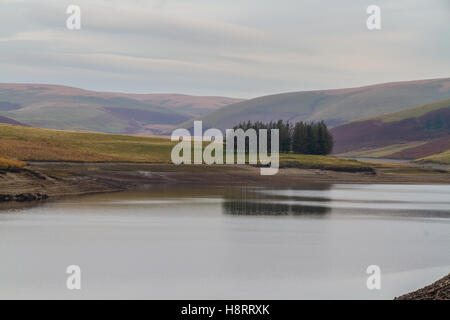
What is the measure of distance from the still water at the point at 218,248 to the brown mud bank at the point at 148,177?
7.23 meters

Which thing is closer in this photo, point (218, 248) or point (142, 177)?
point (218, 248)

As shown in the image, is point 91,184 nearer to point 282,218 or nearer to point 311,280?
point 282,218

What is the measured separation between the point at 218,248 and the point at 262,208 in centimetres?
2866

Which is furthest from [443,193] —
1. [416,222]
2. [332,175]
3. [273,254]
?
[273,254]

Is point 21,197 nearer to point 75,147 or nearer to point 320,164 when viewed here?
point 75,147

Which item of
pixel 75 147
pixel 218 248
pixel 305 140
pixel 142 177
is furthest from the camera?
pixel 305 140

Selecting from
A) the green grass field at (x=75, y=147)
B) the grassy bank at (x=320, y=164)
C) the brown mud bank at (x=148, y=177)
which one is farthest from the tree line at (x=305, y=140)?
the green grass field at (x=75, y=147)

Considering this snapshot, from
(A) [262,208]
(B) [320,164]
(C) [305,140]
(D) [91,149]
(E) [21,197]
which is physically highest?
(C) [305,140]

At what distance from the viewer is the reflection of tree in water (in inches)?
2753

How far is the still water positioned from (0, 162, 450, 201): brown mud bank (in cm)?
723

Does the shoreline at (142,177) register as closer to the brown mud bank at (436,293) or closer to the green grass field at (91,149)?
the green grass field at (91,149)

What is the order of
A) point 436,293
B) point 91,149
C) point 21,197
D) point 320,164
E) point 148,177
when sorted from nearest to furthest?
point 436,293
point 21,197
point 148,177
point 91,149
point 320,164

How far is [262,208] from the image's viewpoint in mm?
74062

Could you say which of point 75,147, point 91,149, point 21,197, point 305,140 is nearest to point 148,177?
point 91,149
